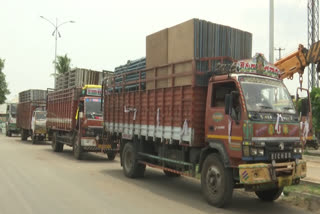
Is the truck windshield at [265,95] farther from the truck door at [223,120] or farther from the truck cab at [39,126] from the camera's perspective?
the truck cab at [39,126]

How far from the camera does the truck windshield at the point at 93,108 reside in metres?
13.7

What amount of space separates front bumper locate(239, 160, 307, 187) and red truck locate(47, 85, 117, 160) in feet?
24.1

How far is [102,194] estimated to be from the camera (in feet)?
24.7

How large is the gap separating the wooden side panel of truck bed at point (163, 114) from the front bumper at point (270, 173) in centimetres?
155

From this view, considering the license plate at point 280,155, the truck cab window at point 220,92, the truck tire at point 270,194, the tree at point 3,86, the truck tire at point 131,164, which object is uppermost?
the tree at point 3,86

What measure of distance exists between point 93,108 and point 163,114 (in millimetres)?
6310

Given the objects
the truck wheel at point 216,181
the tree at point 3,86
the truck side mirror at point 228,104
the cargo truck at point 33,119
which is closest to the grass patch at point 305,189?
the truck wheel at point 216,181

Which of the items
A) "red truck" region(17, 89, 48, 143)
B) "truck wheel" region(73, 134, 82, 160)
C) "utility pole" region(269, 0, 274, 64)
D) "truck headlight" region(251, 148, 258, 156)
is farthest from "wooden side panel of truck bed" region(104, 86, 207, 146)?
"red truck" region(17, 89, 48, 143)

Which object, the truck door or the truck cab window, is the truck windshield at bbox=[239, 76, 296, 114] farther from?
the truck cab window

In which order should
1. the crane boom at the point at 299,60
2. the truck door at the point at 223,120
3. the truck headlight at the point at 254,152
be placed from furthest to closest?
the crane boom at the point at 299,60 → the truck door at the point at 223,120 → the truck headlight at the point at 254,152

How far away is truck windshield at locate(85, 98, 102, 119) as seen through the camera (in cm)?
1372

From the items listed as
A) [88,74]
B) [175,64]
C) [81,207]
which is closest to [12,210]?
[81,207]

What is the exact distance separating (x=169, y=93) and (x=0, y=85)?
1622 inches

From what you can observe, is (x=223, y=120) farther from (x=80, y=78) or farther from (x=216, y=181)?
(x=80, y=78)
